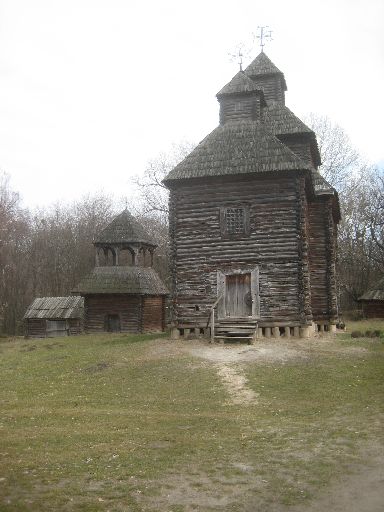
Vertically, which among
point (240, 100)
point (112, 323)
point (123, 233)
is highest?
point (240, 100)

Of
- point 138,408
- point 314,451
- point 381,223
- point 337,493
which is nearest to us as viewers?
point 337,493

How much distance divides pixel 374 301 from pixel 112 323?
68.8 feet

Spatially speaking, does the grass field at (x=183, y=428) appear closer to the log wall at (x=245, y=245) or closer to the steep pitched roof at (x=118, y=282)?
the log wall at (x=245, y=245)

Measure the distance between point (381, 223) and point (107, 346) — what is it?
35609mm

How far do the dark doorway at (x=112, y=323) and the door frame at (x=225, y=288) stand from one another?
1352 centimetres

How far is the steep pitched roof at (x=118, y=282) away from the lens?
35281 millimetres

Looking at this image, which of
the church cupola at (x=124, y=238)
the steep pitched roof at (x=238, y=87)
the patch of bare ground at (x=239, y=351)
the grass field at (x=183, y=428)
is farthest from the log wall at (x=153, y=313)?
the steep pitched roof at (x=238, y=87)

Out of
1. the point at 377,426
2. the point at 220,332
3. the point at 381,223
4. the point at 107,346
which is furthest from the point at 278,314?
the point at 381,223

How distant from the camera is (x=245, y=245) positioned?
2445 centimetres

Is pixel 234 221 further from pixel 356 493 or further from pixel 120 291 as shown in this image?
pixel 356 493

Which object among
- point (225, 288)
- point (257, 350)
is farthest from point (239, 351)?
point (225, 288)

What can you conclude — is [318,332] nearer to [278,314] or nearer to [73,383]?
[278,314]

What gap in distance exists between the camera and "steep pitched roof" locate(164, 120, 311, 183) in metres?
24.2

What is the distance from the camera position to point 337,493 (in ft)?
26.5
